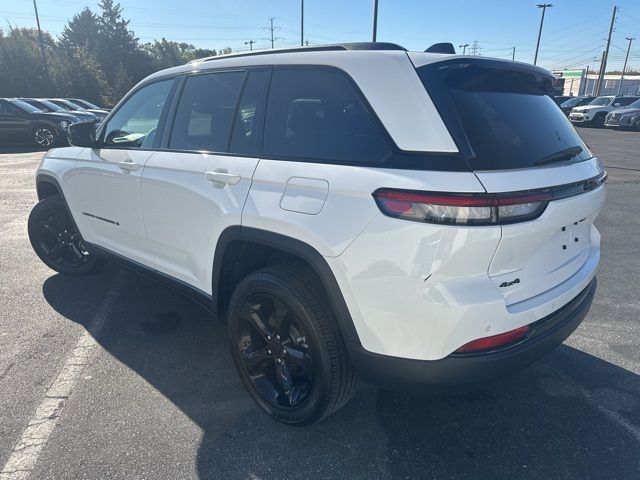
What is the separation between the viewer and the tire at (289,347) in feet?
7.01

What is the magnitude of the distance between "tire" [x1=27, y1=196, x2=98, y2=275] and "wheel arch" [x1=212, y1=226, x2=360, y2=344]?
90.4 inches

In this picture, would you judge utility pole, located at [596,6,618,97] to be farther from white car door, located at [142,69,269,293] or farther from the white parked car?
white car door, located at [142,69,269,293]

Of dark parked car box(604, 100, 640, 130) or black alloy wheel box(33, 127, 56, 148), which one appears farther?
dark parked car box(604, 100, 640, 130)

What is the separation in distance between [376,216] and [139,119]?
7.98ft

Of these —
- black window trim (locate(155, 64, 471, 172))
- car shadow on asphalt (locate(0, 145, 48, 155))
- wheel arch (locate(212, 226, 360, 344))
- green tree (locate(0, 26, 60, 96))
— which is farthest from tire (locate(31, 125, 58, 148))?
green tree (locate(0, 26, 60, 96))

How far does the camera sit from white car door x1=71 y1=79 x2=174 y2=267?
3.21 m

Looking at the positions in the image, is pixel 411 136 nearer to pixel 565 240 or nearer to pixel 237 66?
pixel 565 240

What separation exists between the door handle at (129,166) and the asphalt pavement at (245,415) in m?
1.21

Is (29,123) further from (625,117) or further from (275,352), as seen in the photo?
(625,117)

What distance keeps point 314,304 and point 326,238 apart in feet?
1.13

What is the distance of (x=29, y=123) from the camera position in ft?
A: 47.0

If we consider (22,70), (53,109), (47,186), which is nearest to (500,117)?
(47,186)

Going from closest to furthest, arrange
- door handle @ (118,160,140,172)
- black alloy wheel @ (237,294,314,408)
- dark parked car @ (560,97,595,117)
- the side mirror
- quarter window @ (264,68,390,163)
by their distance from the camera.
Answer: quarter window @ (264,68,390,163), black alloy wheel @ (237,294,314,408), door handle @ (118,160,140,172), the side mirror, dark parked car @ (560,97,595,117)

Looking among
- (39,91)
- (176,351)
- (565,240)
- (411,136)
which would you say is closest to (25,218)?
(176,351)
